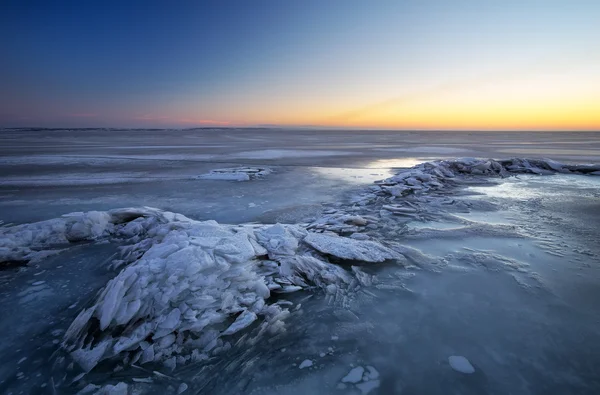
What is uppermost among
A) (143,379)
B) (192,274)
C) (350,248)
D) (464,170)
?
(464,170)

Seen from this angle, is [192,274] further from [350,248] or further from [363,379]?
[350,248]

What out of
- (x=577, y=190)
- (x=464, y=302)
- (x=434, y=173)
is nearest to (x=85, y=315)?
(x=464, y=302)

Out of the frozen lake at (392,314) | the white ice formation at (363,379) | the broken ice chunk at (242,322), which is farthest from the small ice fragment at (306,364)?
the broken ice chunk at (242,322)

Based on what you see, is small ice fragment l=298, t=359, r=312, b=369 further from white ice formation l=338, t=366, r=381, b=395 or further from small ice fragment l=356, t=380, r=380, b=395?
small ice fragment l=356, t=380, r=380, b=395

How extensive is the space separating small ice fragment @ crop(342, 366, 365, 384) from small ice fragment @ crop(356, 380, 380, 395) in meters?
0.05

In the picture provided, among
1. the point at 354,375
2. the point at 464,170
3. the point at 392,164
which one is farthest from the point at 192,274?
the point at 392,164

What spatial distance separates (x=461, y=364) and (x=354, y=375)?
878mm

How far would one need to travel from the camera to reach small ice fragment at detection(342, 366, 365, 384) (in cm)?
217

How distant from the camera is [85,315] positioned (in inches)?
103

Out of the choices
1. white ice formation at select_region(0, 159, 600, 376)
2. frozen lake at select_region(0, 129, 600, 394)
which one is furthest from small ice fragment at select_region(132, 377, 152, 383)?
white ice formation at select_region(0, 159, 600, 376)

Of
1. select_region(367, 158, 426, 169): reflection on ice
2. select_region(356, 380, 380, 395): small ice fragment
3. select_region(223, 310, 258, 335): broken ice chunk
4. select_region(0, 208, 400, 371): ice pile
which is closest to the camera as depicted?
select_region(356, 380, 380, 395): small ice fragment

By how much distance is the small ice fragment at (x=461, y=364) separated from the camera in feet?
7.32

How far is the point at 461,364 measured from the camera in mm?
2291

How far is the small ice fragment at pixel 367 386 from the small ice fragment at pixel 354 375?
0.15 ft
